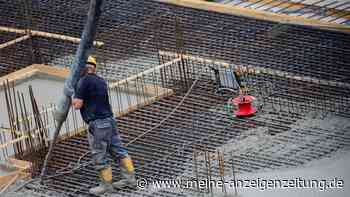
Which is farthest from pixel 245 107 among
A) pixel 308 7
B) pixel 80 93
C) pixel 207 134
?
pixel 308 7

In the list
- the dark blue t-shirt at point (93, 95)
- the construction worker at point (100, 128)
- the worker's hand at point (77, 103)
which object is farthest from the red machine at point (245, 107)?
the worker's hand at point (77, 103)

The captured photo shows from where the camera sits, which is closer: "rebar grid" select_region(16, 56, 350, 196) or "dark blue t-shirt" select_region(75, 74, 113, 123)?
"dark blue t-shirt" select_region(75, 74, 113, 123)

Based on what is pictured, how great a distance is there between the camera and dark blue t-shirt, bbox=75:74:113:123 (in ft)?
53.7

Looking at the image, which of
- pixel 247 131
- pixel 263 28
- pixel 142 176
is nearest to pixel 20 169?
pixel 142 176

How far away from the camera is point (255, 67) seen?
1906 centimetres

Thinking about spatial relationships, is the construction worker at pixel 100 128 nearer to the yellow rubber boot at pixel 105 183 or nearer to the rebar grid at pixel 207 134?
the yellow rubber boot at pixel 105 183

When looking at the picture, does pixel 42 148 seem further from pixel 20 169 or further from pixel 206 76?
pixel 206 76

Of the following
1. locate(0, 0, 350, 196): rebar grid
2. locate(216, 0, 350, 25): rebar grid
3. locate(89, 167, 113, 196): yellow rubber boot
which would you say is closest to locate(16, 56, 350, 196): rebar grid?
locate(0, 0, 350, 196): rebar grid

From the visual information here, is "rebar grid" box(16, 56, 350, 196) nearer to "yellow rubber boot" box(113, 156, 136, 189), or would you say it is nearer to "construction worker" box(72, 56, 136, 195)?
"yellow rubber boot" box(113, 156, 136, 189)

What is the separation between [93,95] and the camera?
53.8 ft

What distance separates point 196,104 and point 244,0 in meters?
3.18

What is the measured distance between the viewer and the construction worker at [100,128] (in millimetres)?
16375

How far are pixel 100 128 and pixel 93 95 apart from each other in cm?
37

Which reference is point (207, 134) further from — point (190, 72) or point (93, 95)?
point (93, 95)
